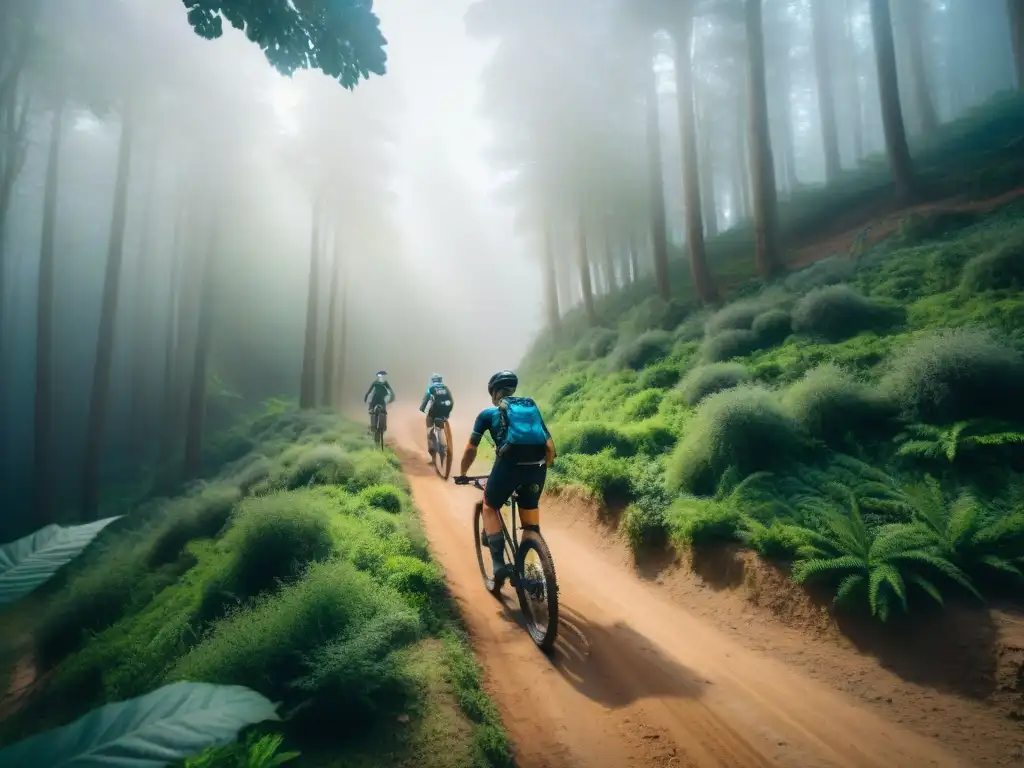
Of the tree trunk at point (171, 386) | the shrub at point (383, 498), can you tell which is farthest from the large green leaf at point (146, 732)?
the tree trunk at point (171, 386)

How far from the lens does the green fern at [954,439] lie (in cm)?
562

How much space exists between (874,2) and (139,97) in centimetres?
2663

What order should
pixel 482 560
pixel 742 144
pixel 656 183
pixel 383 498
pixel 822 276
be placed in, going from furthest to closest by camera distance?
pixel 742 144 < pixel 656 183 < pixel 822 276 < pixel 383 498 < pixel 482 560

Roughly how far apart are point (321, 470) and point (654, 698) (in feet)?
27.7

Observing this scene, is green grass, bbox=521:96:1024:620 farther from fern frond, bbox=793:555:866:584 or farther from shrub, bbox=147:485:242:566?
shrub, bbox=147:485:242:566

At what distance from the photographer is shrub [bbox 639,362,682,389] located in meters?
12.5

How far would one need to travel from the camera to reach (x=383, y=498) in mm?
9055

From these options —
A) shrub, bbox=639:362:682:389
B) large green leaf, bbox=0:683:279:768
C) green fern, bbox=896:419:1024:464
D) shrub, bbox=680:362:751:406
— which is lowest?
large green leaf, bbox=0:683:279:768

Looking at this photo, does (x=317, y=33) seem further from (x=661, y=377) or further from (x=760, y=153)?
(x=760, y=153)

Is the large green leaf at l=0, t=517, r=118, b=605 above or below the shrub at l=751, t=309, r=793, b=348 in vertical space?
below

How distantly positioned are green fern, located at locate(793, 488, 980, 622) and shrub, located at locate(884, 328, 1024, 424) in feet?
7.33

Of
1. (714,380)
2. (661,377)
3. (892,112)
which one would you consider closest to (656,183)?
(892,112)

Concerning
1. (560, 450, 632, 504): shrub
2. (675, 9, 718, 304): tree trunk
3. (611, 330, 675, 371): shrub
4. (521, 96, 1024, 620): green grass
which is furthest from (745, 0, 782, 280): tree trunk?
(560, 450, 632, 504): shrub

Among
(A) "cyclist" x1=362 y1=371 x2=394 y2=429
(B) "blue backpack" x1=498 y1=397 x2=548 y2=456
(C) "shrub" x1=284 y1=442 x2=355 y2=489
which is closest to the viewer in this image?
(B) "blue backpack" x1=498 y1=397 x2=548 y2=456
